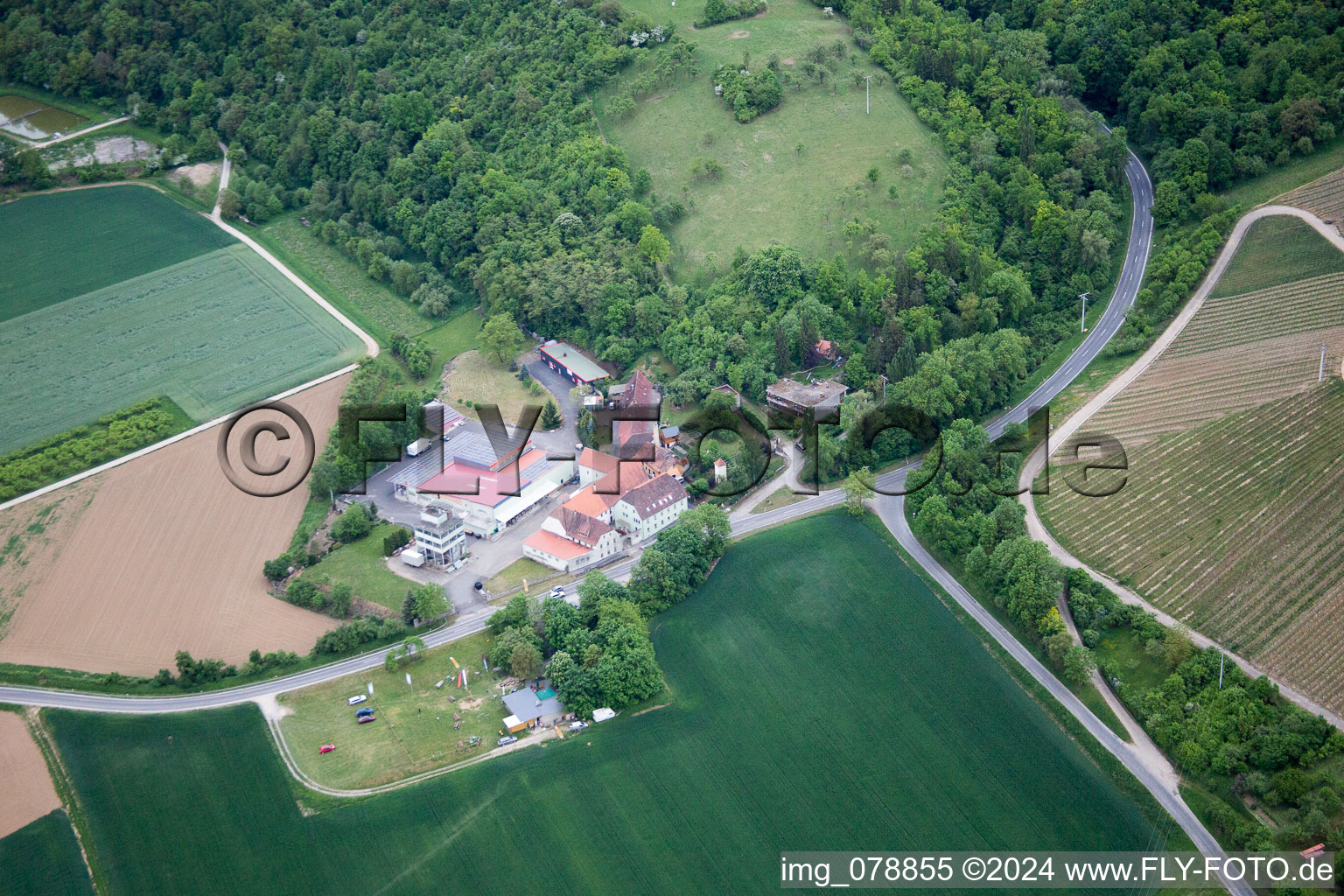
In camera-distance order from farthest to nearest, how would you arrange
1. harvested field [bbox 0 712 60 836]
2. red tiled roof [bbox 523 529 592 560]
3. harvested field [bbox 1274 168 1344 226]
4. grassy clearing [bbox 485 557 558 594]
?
harvested field [bbox 1274 168 1344 226] < red tiled roof [bbox 523 529 592 560] < grassy clearing [bbox 485 557 558 594] < harvested field [bbox 0 712 60 836]

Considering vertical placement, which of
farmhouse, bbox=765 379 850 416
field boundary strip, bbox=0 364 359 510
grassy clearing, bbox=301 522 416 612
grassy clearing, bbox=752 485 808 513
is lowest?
field boundary strip, bbox=0 364 359 510

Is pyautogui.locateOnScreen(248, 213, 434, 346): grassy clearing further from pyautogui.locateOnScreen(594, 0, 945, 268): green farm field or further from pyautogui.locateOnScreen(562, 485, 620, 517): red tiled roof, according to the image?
pyautogui.locateOnScreen(562, 485, 620, 517): red tiled roof

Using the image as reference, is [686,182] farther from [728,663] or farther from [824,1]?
[728,663]

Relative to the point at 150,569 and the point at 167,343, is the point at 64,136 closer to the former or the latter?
the point at 167,343

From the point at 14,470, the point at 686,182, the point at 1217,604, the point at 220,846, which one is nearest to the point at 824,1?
the point at 686,182

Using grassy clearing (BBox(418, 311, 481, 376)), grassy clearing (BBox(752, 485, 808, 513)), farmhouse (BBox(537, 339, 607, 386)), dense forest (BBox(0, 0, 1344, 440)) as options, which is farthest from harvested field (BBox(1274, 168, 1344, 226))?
grassy clearing (BBox(418, 311, 481, 376))

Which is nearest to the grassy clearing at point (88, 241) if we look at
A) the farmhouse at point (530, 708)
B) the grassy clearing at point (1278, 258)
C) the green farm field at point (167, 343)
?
the green farm field at point (167, 343)

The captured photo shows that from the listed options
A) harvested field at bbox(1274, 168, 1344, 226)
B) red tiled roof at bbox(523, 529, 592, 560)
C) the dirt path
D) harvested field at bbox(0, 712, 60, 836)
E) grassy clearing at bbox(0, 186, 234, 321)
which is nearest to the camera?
harvested field at bbox(0, 712, 60, 836)

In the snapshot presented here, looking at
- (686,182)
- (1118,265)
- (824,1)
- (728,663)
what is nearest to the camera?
(728,663)
